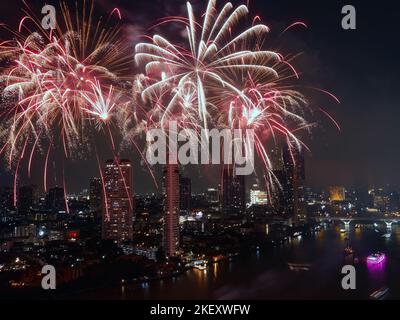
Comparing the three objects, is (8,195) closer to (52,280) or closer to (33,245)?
(33,245)

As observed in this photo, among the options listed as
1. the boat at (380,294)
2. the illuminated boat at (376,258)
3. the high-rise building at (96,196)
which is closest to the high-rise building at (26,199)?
the high-rise building at (96,196)

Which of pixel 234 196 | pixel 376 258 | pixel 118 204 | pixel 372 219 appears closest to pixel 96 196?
pixel 118 204

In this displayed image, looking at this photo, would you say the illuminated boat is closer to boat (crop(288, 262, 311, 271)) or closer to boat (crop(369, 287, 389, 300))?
boat (crop(288, 262, 311, 271))

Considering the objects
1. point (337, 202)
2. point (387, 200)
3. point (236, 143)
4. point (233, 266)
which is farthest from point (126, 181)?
point (387, 200)

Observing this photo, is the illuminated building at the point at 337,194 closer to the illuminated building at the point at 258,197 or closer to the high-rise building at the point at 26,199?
the illuminated building at the point at 258,197

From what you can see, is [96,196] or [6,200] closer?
[6,200]

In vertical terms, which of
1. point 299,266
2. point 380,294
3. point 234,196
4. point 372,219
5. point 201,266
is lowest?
point 372,219

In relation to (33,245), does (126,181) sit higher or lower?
higher

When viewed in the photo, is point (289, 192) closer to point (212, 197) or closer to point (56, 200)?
point (212, 197)
